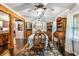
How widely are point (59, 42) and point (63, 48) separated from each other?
12 cm

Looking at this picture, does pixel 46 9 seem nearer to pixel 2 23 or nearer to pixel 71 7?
pixel 71 7

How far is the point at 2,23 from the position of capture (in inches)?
101

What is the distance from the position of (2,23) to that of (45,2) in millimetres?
814

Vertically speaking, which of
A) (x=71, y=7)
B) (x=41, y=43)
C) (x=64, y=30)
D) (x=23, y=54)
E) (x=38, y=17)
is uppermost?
(x=71, y=7)

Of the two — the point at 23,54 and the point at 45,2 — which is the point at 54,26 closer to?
the point at 45,2

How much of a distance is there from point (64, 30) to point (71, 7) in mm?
410

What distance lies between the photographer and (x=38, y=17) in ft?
8.64

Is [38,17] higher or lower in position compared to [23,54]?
higher

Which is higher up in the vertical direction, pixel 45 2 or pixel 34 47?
pixel 45 2

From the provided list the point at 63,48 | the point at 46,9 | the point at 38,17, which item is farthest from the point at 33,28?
the point at 63,48

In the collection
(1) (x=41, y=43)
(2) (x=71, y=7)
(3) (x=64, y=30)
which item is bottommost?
(1) (x=41, y=43)

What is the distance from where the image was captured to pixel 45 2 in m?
2.61

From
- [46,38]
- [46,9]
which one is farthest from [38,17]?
[46,38]

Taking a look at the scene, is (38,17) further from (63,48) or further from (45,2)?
(63,48)
